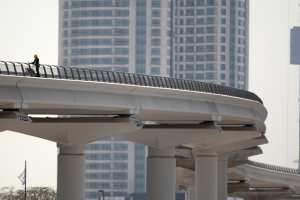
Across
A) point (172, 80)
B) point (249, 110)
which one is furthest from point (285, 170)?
point (172, 80)

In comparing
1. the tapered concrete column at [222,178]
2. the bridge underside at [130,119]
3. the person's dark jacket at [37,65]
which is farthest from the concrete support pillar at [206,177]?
the person's dark jacket at [37,65]

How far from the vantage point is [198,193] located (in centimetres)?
10738

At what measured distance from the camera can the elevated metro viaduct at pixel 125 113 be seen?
6525 cm

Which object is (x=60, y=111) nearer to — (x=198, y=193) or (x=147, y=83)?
(x=147, y=83)

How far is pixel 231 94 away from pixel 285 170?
98.4 metres

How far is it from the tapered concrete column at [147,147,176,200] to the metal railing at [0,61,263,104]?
781 centimetres

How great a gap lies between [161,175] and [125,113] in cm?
1820

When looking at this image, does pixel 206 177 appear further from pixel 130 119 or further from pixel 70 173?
pixel 130 119

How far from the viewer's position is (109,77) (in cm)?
7181

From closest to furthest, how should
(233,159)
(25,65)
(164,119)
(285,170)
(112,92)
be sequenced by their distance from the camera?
(25,65)
(112,92)
(164,119)
(233,159)
(285,170)

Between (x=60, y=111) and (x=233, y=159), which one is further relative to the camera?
(x=233, y=159)

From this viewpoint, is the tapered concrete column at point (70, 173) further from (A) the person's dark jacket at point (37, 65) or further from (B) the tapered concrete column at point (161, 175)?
(A) the person's dark jacket at point (37, 65)

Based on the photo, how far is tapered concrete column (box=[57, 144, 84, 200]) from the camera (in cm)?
8050

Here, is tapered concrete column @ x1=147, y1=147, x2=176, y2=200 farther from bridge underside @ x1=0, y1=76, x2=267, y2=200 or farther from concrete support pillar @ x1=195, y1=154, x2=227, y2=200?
concrete support pillar @ x1=195, y1=154, x2=227, y2=200
